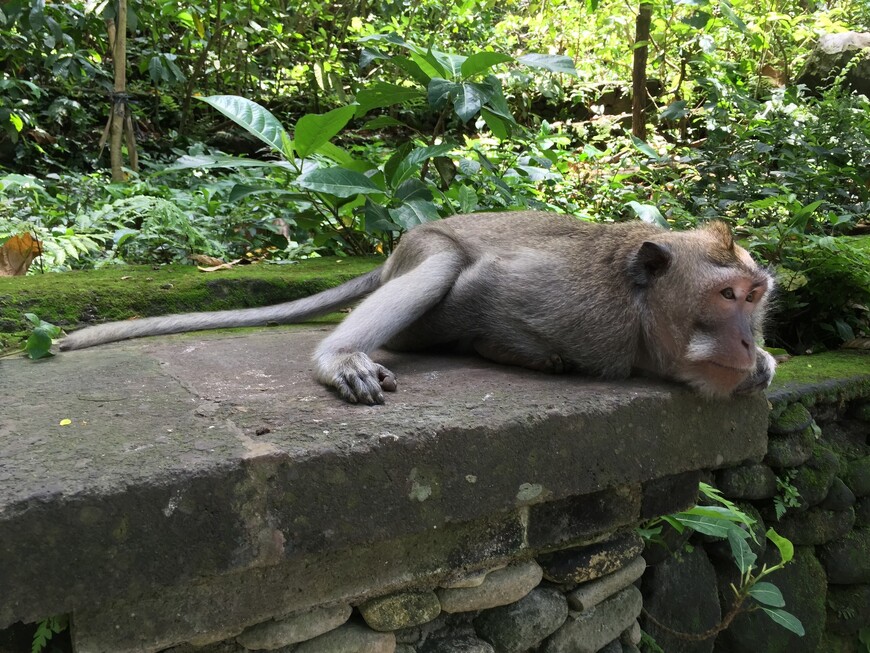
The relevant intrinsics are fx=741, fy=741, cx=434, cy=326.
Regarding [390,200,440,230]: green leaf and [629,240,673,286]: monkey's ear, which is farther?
[390,200,440,230]: green leaf

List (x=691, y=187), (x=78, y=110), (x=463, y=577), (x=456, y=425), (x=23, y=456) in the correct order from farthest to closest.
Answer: (x=78, y=110) < (x=691, y=187) < (x=463, y=577) < (x=456, y=425) < (x=23, y=456)

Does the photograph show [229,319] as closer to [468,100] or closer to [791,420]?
[468,100]

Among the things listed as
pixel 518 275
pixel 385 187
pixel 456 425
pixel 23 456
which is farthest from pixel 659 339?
pixel 385 187

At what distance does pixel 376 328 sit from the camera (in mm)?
2424

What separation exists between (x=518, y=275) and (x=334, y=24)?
8.24 metres

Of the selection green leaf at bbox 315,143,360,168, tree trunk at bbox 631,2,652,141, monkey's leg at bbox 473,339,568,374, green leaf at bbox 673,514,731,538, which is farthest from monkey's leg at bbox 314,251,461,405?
tree trunk at bbox 631,2,652,141

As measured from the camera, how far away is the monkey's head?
225 cm

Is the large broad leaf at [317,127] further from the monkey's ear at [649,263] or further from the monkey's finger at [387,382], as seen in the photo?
the monkey's finger at [387,382]

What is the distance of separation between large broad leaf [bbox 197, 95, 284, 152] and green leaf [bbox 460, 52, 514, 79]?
1.04m

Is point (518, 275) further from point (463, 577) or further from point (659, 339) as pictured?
point (463, 577)

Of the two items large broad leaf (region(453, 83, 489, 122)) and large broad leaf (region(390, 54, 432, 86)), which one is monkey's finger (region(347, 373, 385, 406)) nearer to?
large broad leaf (region(453, 83, 489, 122))

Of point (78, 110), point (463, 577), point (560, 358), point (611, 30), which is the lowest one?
point (463, 577)

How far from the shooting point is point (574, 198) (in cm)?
644

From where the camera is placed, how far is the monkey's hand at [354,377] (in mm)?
1971
